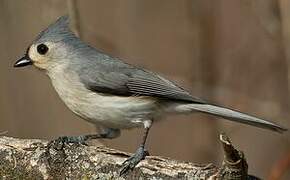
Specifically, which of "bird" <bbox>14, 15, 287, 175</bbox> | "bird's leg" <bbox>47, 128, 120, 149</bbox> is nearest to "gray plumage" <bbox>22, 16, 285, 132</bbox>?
"bird" <bbox>14, 15, 287, 175</bbox>

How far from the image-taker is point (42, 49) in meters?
3.50

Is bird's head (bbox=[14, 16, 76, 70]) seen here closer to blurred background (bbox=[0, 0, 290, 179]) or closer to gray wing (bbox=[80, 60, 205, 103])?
gray wing (bbox=[80, 60, 205, 103])

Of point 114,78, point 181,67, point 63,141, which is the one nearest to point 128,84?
point 114,78

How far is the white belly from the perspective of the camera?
3.28 meters

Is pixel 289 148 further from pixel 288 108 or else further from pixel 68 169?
pixel 68 169

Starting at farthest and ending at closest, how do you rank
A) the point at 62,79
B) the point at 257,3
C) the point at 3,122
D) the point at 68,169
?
the point at 3,122 < the point at 257,3 < the point at 62,79 < the point at 68,169

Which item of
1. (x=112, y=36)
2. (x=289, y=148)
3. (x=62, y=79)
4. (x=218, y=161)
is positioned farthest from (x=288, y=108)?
(x=62, y=79)

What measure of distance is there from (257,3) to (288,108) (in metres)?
0.75

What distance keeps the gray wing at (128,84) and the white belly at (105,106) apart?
0.04m

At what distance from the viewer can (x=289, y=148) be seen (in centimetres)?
442

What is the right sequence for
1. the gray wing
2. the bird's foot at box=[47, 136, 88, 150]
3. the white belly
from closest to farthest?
1. the bird's foot at box=[47, 136, 88, 150]
2. the white belly
3. the gray wing

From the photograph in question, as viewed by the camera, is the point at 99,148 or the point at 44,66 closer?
the point at 99,148

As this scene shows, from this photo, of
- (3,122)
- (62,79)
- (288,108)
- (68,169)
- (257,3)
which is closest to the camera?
(68,169)

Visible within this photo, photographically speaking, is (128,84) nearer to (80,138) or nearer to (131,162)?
(80,138)
